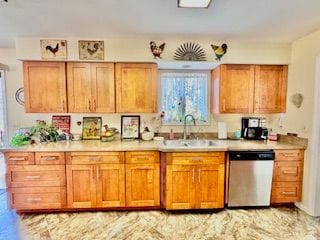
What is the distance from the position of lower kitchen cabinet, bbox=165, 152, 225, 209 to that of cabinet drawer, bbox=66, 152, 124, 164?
664mm

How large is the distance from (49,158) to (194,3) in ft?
8.15

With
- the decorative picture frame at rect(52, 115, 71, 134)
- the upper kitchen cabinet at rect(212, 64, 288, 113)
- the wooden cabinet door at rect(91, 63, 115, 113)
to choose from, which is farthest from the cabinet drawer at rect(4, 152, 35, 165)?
the upper kitchen cabinet at rect(212, 64, 288, 113)

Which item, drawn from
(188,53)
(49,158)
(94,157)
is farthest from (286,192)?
(49,158)

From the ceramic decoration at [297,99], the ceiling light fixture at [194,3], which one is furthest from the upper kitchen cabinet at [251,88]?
the ceiling light fixture at [194,3]

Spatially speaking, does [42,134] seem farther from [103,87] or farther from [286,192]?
[286,192]

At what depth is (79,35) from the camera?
3.18m

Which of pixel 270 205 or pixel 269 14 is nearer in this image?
pixel 269 14

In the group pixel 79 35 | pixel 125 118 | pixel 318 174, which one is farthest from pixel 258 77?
Result: pixel 79 35

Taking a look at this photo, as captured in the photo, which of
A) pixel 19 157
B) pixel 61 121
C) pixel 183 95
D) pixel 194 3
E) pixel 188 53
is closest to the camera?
pixel 194 3

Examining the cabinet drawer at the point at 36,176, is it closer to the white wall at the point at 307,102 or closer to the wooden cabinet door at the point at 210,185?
the wooden cabinet door at the point at 210,185

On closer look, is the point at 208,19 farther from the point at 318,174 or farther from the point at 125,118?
the point at 318,174

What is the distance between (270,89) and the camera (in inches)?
141

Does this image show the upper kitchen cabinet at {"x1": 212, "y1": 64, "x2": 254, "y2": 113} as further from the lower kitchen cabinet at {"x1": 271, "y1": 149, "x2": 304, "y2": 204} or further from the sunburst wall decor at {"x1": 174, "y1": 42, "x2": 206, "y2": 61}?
the lower kitchen cabinet at {"x1": 271, "y1": 149, "x2": 304, "y2": 204}

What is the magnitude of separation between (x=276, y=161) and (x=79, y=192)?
2674mm
